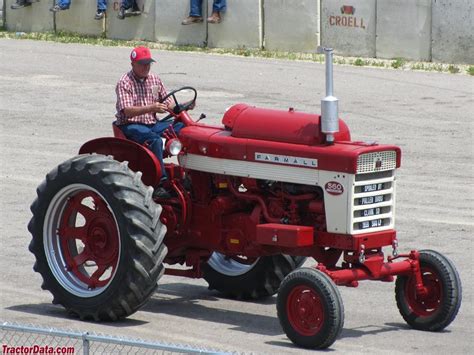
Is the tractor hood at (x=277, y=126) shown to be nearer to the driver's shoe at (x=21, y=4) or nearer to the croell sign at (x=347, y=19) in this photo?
the croell sign at (x=347, y=19)

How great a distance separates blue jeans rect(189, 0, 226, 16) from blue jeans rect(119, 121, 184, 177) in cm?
1485

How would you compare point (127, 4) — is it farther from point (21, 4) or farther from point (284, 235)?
point (284, 235)

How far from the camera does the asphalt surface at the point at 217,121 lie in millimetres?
10125

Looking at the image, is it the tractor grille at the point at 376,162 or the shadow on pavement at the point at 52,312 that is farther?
the shadow on pavement at the point at 52,312

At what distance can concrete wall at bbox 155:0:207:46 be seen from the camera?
85.8ft

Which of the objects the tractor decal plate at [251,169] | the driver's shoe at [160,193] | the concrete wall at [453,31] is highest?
the concrete wall at [453,31]

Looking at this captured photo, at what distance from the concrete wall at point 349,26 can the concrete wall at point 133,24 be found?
12.6 feet

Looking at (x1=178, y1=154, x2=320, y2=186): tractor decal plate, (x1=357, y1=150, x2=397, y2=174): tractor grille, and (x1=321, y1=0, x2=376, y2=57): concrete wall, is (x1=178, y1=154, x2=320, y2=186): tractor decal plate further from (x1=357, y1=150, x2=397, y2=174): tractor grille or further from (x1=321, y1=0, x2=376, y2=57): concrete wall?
(x1=321, y1=0, x2=376, y2=57): concrete wall

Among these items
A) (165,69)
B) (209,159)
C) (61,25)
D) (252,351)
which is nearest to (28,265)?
(209,159)

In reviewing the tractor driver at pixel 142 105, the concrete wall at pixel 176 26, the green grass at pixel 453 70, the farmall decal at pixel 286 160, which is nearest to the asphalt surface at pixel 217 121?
the green grass at pixel 453 70

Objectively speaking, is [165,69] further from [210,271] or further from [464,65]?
[210,271]

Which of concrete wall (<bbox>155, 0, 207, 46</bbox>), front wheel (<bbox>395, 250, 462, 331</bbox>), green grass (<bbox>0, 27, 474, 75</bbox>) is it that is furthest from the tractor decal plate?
concrete wall (<bbox>155, 0, 207, 46</bbox>)

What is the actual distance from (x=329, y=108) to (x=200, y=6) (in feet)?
54.0

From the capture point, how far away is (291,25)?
2498 centimetres
